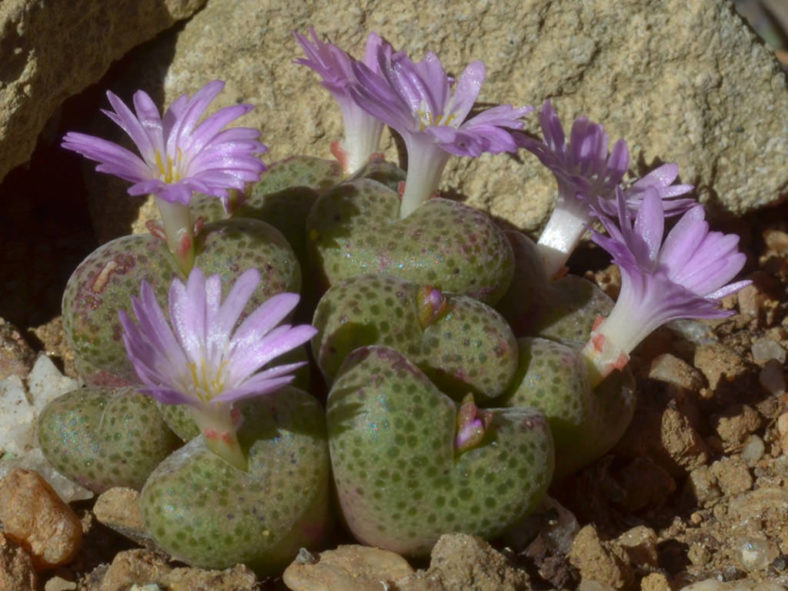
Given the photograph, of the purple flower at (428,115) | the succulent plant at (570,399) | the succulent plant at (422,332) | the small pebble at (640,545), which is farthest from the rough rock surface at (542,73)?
the small pebble at (640,545)

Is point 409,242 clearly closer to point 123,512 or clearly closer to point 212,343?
point 212,343

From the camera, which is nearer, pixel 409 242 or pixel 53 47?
pixel 409 242

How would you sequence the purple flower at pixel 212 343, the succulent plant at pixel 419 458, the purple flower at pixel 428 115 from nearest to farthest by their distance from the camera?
the purple flower at pixel 212 343, the succulent plant at pixel 419 458, the purple flower at pixel 428 115

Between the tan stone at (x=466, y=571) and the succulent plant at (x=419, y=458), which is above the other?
the succulent plant at (x=419, y=458)

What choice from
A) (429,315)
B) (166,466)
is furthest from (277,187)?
(166,466)

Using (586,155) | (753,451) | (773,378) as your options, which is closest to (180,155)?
(586,155)

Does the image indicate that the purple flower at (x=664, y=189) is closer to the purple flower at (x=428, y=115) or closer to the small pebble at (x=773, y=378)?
the purple flower at (x=428, y=115)

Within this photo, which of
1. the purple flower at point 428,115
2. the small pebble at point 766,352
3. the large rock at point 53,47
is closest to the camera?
the purple flower at point 428,115
